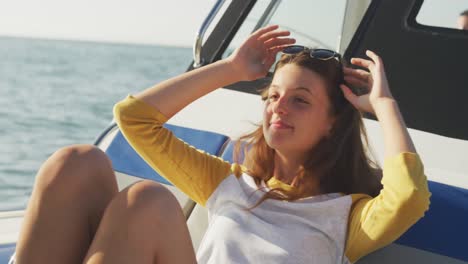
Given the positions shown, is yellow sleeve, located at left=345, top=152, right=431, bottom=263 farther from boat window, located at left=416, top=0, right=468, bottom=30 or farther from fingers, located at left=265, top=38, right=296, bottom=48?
boat window, located at left=416, top=0, right=468, bottom=30

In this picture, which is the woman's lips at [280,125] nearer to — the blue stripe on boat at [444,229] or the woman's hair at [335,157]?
the woman's hair at [335,157]

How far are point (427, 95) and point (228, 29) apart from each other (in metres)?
1.08

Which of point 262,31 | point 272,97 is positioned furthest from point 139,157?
point 272,97

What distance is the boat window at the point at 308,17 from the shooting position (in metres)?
3.89

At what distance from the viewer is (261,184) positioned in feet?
8.38

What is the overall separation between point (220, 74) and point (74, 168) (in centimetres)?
65

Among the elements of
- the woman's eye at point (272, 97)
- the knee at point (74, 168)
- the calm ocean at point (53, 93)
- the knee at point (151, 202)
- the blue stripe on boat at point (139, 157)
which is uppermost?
the woman's eye at point (272, 97)

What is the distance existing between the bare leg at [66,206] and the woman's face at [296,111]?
501mm

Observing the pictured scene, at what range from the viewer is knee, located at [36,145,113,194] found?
226 centimetres

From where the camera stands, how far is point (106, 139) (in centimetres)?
340

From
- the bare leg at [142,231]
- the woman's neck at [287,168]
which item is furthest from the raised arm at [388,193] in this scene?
the bare leg at [142,231]

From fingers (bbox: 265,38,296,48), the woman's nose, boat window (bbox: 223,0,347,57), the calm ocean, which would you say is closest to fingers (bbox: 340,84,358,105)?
the woman's nose

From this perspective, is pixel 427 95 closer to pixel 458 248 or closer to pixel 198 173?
pixel 458 248

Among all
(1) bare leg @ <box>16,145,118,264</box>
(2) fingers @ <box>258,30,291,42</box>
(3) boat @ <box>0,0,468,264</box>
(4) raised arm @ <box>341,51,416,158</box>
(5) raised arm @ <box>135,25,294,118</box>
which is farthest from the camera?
(2) fingers @ <box>258,30,291,42</box>
